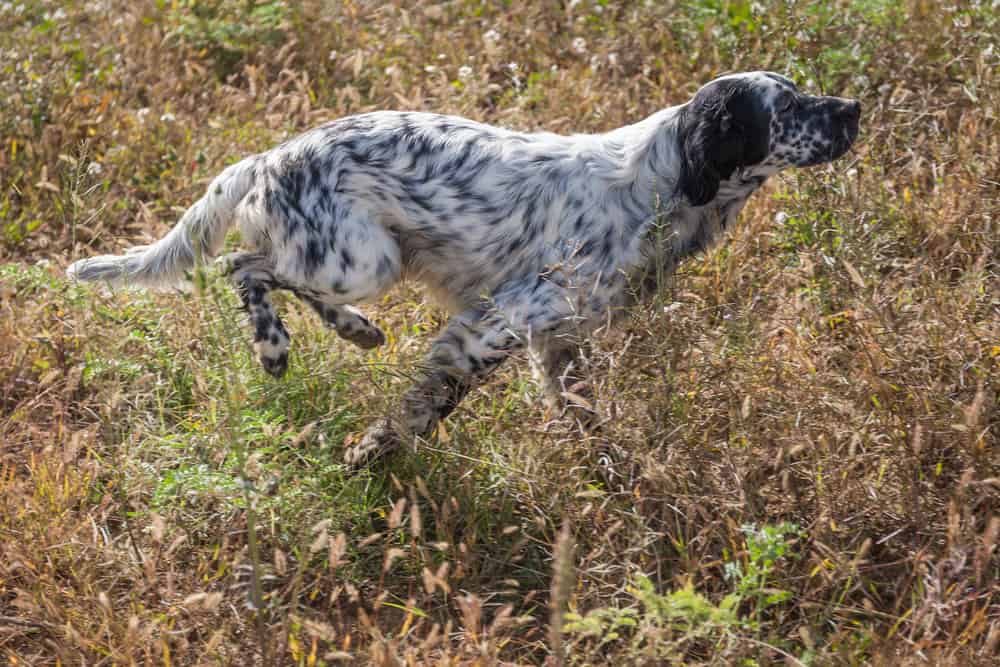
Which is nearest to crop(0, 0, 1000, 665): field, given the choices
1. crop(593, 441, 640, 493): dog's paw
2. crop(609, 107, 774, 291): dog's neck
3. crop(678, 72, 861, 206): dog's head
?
crop(593, 441, 640, 493): dog's paw

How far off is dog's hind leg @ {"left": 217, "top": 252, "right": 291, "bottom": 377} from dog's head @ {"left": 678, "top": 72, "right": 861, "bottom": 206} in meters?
1.35

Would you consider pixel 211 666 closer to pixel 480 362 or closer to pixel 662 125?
pixel 480 362

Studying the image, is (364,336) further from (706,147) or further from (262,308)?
(706,147)

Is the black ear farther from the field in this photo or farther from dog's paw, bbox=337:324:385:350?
dog's paw, bbox=337:324:385:350

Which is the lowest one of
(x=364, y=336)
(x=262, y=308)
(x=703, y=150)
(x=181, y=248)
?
(x=364, y=336)

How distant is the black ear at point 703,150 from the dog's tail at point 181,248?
1.42 m

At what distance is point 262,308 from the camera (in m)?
3.77

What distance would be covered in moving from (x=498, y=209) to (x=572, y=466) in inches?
36.5

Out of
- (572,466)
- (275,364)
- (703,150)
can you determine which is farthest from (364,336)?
(703,150)

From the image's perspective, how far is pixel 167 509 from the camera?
3.23m

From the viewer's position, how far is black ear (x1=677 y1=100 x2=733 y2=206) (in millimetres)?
3576

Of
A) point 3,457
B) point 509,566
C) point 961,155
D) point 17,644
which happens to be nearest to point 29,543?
point 17,644

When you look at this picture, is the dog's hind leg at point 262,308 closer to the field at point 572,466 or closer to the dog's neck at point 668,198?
the field at point 572,466

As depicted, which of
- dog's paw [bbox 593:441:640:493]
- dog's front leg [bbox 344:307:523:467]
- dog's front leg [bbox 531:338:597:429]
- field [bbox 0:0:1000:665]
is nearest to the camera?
field [bbox 0:0:1000:665]
